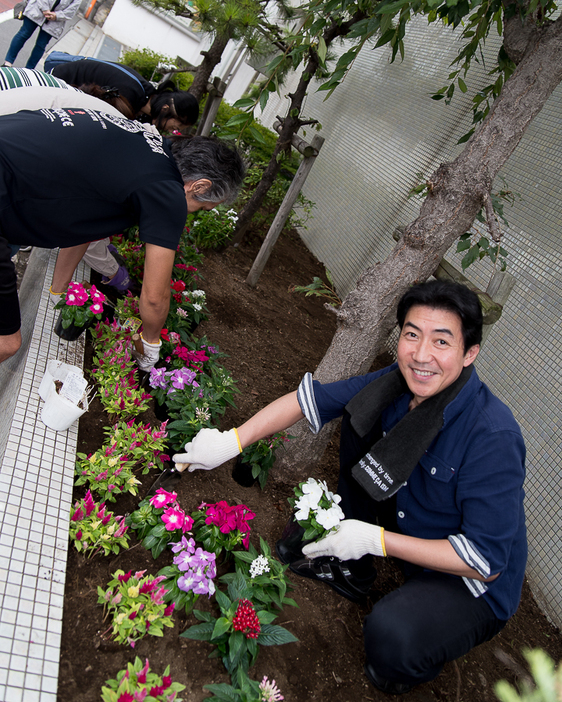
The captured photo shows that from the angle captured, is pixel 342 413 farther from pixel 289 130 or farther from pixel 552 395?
pixel 289 130

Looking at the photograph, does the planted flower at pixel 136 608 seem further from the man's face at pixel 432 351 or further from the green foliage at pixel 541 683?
the green foliage at pixel 541 683

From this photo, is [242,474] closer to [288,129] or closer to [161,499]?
[161,499]

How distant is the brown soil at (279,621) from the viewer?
1480 mm

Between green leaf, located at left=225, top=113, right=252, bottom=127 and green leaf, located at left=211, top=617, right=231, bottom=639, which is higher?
green leaf, located at left=225, top=113, right=252, bottom=127

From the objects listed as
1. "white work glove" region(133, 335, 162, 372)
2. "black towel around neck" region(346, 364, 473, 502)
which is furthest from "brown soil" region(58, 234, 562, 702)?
"black towel around neck" region(346, 364, 473, 502)

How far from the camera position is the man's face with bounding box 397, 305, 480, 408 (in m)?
1.72

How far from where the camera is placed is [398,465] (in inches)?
69.8

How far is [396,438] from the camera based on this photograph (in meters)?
1.79

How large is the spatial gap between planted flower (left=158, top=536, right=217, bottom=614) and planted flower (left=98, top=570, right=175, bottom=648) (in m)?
0.06

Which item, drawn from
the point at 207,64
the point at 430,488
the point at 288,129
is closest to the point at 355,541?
the point at 430,488

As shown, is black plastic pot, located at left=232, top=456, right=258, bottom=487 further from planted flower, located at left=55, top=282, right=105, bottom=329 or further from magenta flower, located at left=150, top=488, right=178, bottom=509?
planted flower, located at left=55, top=282, right=105, bottom=329

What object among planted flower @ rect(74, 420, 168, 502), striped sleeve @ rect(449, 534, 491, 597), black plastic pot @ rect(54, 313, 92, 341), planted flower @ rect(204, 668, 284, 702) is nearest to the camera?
planted flower @ rect(204, 668, 284, 702)

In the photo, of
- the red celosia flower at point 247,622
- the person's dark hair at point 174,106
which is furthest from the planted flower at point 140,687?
the person's dark hair at point 174,106

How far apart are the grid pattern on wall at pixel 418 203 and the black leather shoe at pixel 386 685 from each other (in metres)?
1.11
